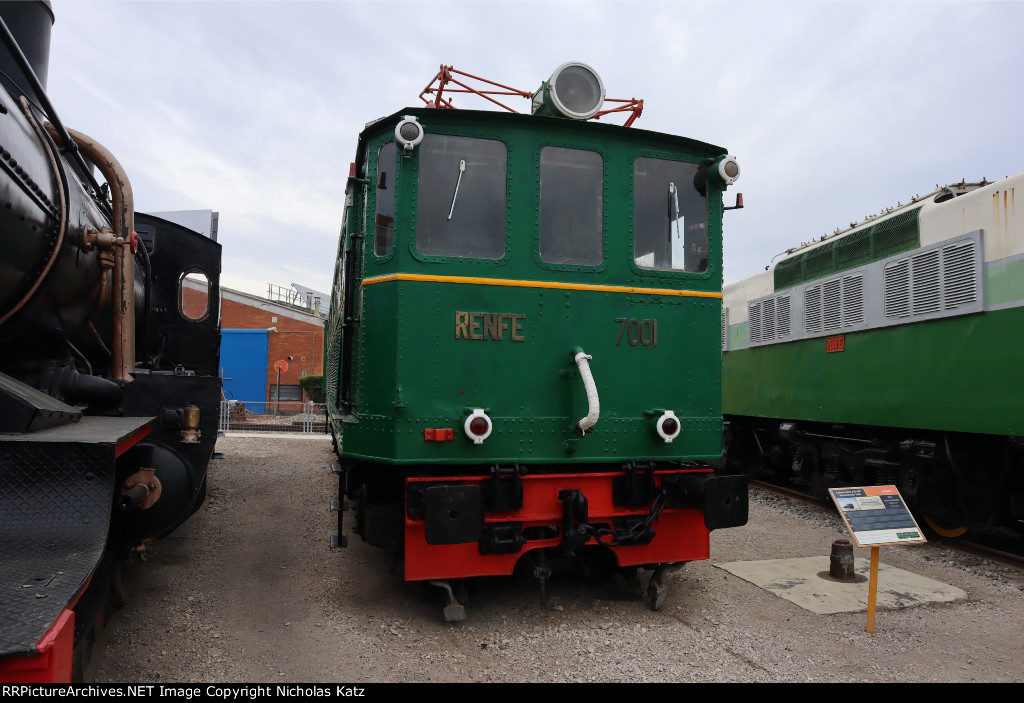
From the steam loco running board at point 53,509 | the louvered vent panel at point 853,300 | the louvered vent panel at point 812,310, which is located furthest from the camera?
the louvered vent panel at point 812,310

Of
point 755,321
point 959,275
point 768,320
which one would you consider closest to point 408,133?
point 959,275

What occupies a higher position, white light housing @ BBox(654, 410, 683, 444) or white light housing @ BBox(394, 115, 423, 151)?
white light housing @ BBox(394, 115, 423, 151)

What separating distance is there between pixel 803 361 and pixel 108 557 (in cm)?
821

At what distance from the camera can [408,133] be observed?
14.2 ft

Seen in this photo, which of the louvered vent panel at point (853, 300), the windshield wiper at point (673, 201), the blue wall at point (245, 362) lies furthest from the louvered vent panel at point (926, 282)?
the blue wall at point (245, 362)

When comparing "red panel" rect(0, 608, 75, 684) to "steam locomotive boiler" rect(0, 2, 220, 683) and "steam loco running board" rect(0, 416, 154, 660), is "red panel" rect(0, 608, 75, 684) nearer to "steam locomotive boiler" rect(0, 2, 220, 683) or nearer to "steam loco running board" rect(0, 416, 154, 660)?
"steam locomotive boiler" rect(0, 2, 220, 683)

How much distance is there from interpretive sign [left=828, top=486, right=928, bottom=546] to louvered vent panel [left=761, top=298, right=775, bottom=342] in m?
5.35

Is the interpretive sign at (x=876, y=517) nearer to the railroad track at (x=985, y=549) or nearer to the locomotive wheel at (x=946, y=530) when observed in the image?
the railroad track at (x=985, y=549)

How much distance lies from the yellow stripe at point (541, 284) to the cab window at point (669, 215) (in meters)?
0.19

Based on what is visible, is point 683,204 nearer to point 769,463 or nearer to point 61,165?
point 61,165

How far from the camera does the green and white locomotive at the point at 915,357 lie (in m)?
6.00

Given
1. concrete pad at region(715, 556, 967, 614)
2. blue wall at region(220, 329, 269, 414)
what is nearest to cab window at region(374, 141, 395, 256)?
concrete pad at region(715, 556, 967, 614)

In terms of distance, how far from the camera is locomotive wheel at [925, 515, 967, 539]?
7068 mm

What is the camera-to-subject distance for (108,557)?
3.33 m
